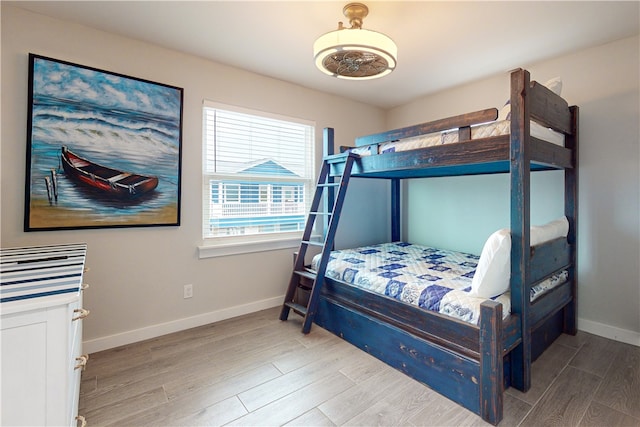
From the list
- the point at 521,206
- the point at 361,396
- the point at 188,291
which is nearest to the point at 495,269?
the point at 521,206

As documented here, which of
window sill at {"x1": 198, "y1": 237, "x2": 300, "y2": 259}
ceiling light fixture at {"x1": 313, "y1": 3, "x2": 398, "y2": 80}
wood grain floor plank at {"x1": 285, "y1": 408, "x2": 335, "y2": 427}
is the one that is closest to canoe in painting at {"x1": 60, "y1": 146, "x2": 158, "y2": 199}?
window sill at {"x1": 198, "y1": 237, "x2": 300, "y2": 259}

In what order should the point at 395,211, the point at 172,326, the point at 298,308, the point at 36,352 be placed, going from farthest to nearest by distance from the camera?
the point at 395,211 < the point at 298,308 < the point at 172,326 < the point at 36,352

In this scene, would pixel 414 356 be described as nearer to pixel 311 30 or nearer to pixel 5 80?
pixel 311 30

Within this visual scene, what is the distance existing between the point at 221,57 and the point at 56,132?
1.39 m

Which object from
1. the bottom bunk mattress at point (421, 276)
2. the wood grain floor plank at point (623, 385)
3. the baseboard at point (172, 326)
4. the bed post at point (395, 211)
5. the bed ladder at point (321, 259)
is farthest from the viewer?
the bed post at point (395, 211)

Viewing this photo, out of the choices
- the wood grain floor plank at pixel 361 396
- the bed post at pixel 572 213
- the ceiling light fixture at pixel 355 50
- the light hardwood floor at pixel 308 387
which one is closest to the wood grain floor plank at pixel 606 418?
the light hardwood floor at pixel 308 387

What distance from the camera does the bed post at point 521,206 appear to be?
1654 mm

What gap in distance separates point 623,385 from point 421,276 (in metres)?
1.30

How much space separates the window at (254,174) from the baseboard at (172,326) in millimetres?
682

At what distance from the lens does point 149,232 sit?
2.43 metres

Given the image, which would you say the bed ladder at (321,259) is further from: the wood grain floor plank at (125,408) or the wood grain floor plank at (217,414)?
the wood grain floor plank at (125,408)

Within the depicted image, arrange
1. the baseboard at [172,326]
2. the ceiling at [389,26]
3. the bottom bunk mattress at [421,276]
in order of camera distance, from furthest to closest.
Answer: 1. the baseboard at [172,326]
2. the ceiling at [389,26]
3. the bottom bunk mattress at [421,276]

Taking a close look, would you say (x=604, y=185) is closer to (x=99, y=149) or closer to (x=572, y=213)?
(x=572, y=213)

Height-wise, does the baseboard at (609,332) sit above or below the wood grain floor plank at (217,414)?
above
